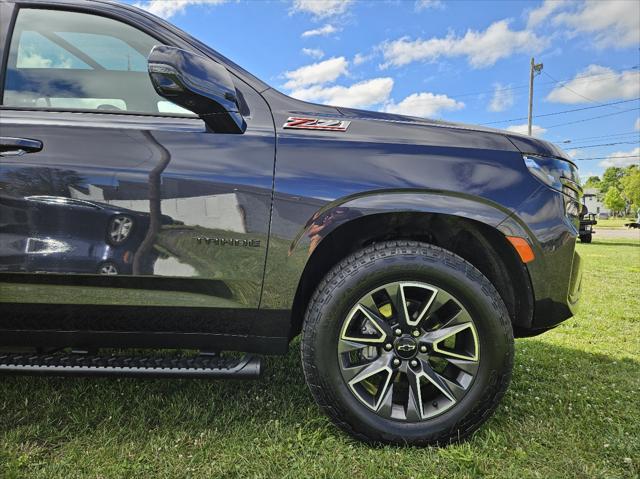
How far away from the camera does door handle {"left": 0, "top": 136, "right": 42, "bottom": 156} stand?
5.61 ft

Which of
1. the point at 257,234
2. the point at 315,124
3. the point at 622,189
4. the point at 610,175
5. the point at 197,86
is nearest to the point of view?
the point at 197,86

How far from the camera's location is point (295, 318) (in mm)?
1988

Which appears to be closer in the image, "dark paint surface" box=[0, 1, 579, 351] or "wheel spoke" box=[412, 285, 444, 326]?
"dark paint surface" box=[0, 1, 579, 351]

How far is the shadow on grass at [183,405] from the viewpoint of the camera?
194 centimetres

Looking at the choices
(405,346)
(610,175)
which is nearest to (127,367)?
(405,346)

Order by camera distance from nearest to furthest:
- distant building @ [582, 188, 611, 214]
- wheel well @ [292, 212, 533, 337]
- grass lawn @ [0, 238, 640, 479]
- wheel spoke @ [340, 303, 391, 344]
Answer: grass lawn @ [0, 238, 640, 479], wheel spoke @ [340, 303, 391, 344], wheel well @ [292, 212, 533, 337], distant building @ [582, 188, 611, 214]

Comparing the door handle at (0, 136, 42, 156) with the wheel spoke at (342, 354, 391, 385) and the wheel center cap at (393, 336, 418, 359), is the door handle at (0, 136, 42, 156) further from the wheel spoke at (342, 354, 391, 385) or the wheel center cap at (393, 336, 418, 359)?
the wheel center cap at (393, 336, 418, 359)

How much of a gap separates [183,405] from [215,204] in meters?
1.08

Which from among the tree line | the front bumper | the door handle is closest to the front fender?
the front bumper

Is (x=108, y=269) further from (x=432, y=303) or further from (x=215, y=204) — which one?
(x=432, y=303)

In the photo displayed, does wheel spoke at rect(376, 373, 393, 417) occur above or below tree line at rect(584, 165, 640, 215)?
below

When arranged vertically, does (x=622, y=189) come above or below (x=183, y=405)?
above

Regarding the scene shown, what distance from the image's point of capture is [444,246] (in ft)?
6.84

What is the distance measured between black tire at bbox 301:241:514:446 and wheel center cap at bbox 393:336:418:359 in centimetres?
25
